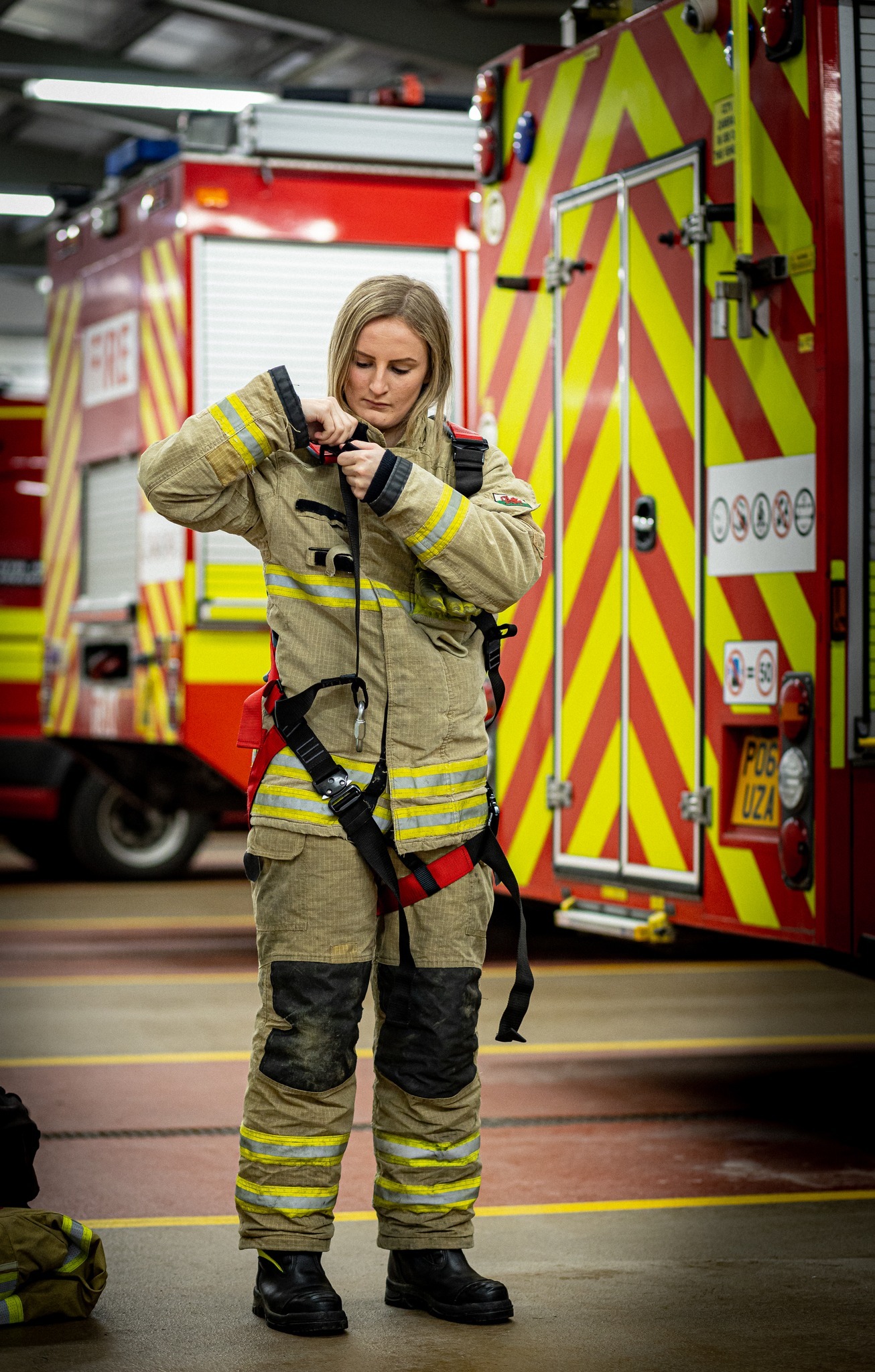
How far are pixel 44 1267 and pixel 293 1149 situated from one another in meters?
0.52

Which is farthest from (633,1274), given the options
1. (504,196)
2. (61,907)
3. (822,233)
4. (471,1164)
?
(61,907)

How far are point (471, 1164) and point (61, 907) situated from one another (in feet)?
24.6

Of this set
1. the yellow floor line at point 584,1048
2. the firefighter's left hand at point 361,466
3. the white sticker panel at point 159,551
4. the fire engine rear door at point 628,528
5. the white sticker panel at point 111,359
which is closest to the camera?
the firefighter's left hand at point 361,466

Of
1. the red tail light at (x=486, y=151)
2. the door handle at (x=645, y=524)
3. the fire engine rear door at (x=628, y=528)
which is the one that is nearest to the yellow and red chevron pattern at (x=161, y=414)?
the red tail light at (x=486, y=151)

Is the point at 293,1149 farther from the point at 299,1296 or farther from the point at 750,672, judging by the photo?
the point at 750,672

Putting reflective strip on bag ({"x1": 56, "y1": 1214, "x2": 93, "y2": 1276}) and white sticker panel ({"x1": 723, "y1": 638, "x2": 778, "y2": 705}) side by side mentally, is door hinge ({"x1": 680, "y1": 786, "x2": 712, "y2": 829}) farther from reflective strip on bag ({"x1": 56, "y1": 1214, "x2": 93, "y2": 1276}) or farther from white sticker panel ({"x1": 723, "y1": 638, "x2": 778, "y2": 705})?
reflective strip on bag ({"x1": 56, "y1": 1214, "x2": 93, "y2": 1276})

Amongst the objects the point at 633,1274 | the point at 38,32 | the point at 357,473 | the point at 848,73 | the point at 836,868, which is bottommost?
the point at 633,1274

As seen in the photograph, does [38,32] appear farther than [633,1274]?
Yes

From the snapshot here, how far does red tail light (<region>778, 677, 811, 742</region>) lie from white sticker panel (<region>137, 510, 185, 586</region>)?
383 centimetres

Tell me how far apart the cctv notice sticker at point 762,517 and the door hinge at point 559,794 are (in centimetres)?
103

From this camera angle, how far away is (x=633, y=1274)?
4.08 meters

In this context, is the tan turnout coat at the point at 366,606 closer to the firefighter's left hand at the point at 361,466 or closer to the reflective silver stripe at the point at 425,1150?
the firefighter's left hand at the point at 361,466

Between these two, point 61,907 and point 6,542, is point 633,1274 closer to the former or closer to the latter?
point 61,907

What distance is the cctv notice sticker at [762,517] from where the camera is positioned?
15.8ft
